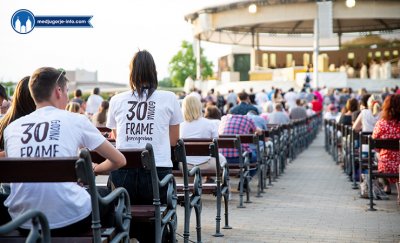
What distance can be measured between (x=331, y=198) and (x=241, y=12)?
142 feet

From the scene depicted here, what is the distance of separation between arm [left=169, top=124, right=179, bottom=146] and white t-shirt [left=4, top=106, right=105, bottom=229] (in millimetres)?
→ 1826

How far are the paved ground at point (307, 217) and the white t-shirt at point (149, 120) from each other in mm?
2213

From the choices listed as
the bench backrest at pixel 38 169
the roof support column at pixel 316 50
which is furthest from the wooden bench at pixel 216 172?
the roof support column at pixel 316 50

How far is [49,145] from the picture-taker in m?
4.95

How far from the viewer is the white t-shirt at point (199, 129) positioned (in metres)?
11.3

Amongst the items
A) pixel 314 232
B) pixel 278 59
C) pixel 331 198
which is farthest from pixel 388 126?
pixel 278 59

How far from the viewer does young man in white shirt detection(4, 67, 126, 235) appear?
191 inches

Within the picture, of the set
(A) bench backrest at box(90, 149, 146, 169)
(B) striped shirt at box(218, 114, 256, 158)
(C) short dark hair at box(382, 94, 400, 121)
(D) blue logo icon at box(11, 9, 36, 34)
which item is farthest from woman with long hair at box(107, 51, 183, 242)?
(B) striped shirt at box(218, 114, 256, 158)

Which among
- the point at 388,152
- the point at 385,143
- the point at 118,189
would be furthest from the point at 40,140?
the point at 388,152

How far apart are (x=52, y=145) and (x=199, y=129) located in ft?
21.2

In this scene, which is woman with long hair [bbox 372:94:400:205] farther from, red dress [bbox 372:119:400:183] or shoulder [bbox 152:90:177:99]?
shoulder [bbox 152:90:177:99]

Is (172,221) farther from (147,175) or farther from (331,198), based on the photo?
(331,198)

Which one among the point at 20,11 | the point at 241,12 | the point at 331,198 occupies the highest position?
the point at 241,12

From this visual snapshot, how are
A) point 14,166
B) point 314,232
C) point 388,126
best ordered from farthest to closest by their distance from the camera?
point 388,126, point 314,232, point 14,166
